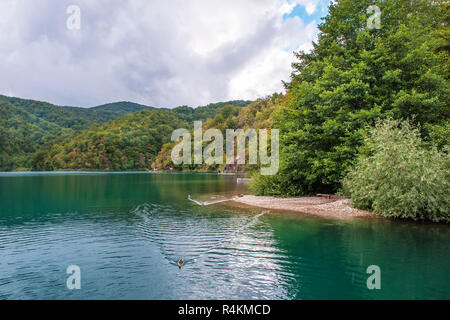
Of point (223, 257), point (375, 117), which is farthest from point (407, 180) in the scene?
point (223, 257)

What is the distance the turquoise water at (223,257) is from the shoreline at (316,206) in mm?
2101

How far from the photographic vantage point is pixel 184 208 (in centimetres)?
2658

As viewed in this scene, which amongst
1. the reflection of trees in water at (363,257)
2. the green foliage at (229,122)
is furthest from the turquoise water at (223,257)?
the green foliage at (229,122)

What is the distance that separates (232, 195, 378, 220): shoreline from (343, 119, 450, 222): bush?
6.85ft

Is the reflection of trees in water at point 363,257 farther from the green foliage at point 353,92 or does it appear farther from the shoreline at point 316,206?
the green foliage at point 353,92

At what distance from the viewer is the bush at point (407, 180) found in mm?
17500

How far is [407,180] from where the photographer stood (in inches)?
709

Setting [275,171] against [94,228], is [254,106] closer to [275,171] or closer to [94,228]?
[275,171]

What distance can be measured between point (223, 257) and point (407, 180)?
12.9 m

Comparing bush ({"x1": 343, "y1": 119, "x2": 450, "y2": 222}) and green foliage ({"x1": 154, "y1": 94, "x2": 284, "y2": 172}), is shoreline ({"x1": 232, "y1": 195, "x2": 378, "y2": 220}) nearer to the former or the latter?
bush ({"x1": 343, "y1": 119, "x2": 450, "y2": 222})

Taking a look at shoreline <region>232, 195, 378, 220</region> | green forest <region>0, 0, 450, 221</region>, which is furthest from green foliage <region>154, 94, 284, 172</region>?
shoreline <region>232, 195, 378, 220</region>
